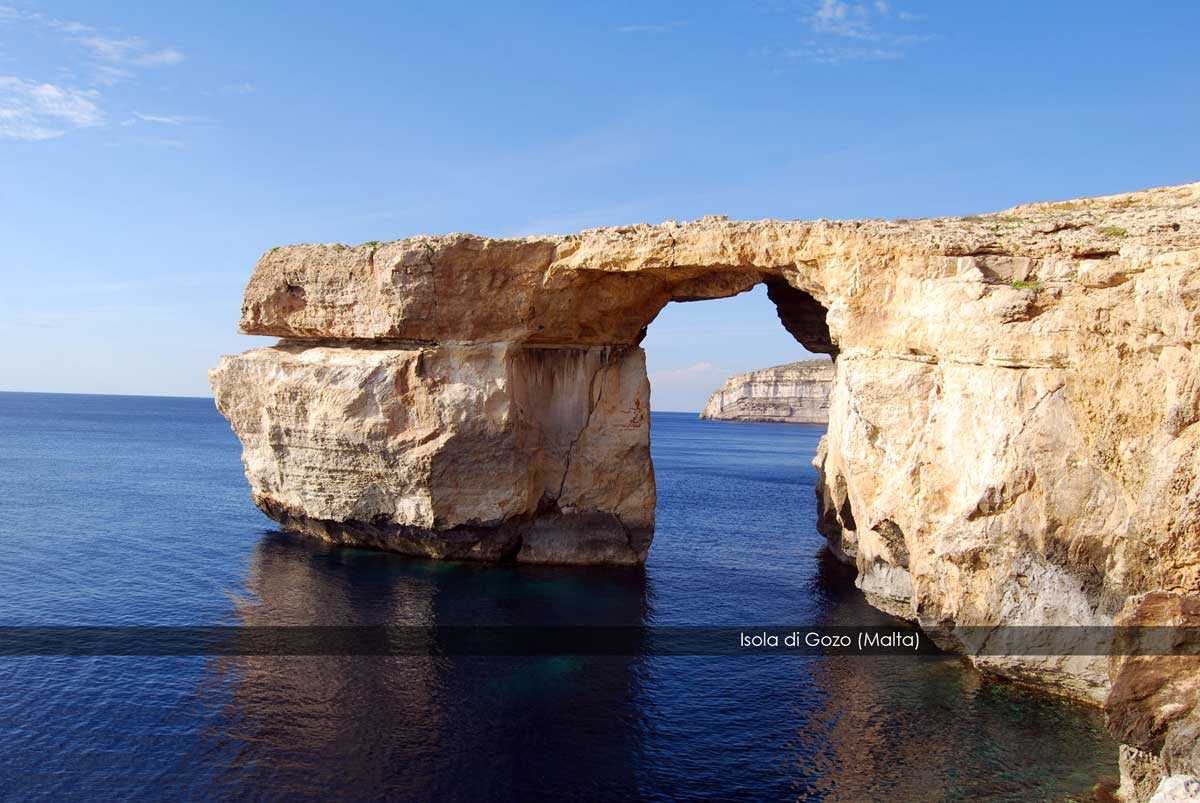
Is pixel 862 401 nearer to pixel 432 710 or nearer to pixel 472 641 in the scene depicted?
pixel 472 641

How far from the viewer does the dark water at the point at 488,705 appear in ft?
41.9

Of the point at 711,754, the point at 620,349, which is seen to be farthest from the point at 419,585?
the point at 711,754

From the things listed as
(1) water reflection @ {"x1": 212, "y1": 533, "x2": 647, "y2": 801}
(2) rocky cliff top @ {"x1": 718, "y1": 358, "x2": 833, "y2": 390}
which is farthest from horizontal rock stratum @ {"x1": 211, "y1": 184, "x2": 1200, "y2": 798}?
(2) rocky cliff top @ {"x1": 718, "y1": 358, "x2": 833, "y2": 390}

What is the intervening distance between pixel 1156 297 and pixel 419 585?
18682 mm

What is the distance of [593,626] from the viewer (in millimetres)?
19875

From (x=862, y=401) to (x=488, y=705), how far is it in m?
10.4

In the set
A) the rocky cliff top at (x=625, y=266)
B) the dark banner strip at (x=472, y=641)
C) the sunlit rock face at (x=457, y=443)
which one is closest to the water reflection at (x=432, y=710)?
the dark banner strip at (x=472, y=641)

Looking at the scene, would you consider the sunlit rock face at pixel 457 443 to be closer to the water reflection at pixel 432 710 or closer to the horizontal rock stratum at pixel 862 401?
the horizontal rock stratum at pixel 862 401

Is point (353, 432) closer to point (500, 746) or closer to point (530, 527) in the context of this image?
point (530, 527)

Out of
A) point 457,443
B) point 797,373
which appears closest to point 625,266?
point 457,443

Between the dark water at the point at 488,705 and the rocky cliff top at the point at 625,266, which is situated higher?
the rocky cliff top at the point at 625,266

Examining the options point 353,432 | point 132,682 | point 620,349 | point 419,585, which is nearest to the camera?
point 132,682

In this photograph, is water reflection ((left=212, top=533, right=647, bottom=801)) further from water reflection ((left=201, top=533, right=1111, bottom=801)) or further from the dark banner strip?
the dark banner strip

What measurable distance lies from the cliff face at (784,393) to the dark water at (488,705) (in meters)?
104
